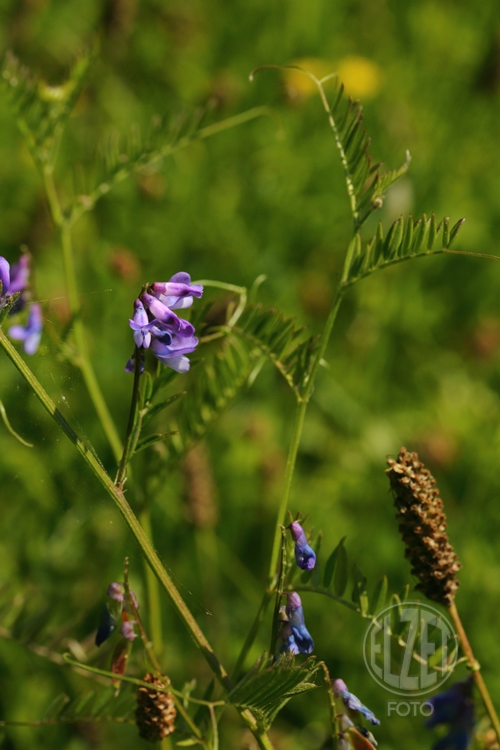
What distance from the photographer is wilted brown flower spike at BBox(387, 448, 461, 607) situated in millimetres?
1357

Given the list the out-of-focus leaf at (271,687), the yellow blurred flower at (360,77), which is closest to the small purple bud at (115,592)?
the out-of-focus leaf at (271,687)

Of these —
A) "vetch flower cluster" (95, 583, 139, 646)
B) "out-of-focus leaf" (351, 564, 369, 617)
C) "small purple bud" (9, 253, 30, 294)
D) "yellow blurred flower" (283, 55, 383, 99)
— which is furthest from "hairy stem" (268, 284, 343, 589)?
"yellow blurred flower" (283, 55, 383, 99)

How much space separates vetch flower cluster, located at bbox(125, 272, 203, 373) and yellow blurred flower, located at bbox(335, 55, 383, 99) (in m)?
3.42

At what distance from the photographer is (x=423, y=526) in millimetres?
1371

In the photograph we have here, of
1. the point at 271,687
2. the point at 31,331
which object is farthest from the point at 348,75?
the point at 271,687

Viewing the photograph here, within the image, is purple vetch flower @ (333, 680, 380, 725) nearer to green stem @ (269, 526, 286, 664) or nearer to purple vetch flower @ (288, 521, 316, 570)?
green stem @ (269, 526, 286, 664)

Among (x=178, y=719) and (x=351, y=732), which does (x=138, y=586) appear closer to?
(x=178, y=719)

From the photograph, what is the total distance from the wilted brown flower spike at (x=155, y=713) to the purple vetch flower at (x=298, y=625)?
26 cm

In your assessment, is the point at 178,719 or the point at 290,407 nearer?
the point at 178,719

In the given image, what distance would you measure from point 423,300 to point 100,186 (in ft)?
7.16

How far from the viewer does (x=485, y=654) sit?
270 centimetres

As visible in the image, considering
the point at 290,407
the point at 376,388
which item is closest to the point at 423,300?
the point at 376,388

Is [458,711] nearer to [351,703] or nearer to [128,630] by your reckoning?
[351,703]

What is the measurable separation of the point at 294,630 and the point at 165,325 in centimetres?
53
